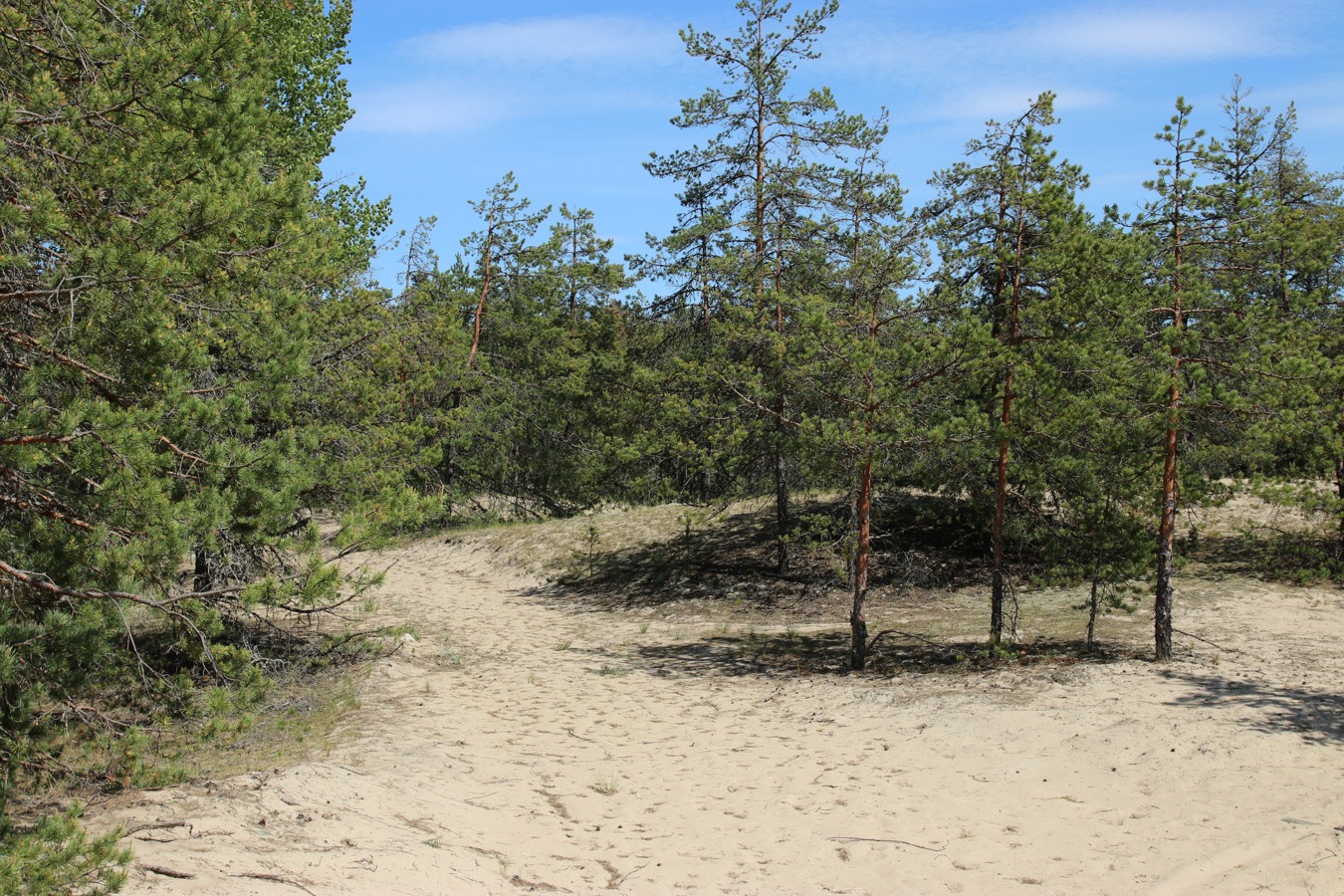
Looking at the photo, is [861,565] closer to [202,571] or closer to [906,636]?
[906,636]

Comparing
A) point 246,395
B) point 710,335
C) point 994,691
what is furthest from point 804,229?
point 246,395

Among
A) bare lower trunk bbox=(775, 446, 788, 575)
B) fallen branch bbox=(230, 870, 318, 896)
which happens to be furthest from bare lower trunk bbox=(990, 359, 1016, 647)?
fallen branch bbox=(230, 870, 318, 896)

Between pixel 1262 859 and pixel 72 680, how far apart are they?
24.6 ft

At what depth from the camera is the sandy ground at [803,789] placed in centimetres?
592

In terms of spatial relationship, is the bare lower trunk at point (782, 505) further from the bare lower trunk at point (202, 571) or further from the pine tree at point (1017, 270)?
the bare lower trunk at point (202, 571)

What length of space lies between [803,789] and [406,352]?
31.4 feet

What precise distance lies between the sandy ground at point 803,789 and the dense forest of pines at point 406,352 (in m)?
1.07

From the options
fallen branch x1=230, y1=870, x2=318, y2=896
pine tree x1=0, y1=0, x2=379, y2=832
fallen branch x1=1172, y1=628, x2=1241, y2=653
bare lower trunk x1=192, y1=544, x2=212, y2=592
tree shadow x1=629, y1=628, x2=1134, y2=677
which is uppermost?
pine tree x1=0, y1=0, x2=379, y2=832

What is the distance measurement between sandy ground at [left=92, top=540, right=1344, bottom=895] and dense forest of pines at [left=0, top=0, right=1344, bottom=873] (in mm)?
1066

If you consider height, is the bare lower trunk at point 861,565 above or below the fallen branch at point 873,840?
above

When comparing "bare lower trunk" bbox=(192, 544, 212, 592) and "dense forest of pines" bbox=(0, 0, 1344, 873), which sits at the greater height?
"dense forest of pines" bbox=(0, 0, 1344, 873)

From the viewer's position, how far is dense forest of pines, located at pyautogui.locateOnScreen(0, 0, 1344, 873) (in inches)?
239

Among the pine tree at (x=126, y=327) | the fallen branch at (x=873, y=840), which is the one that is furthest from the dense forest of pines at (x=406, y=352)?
the fallen branch at (x=873, y=840)

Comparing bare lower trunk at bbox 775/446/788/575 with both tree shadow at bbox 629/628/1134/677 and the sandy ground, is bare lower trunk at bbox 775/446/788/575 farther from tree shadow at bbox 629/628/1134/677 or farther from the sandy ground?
the sandy ground
